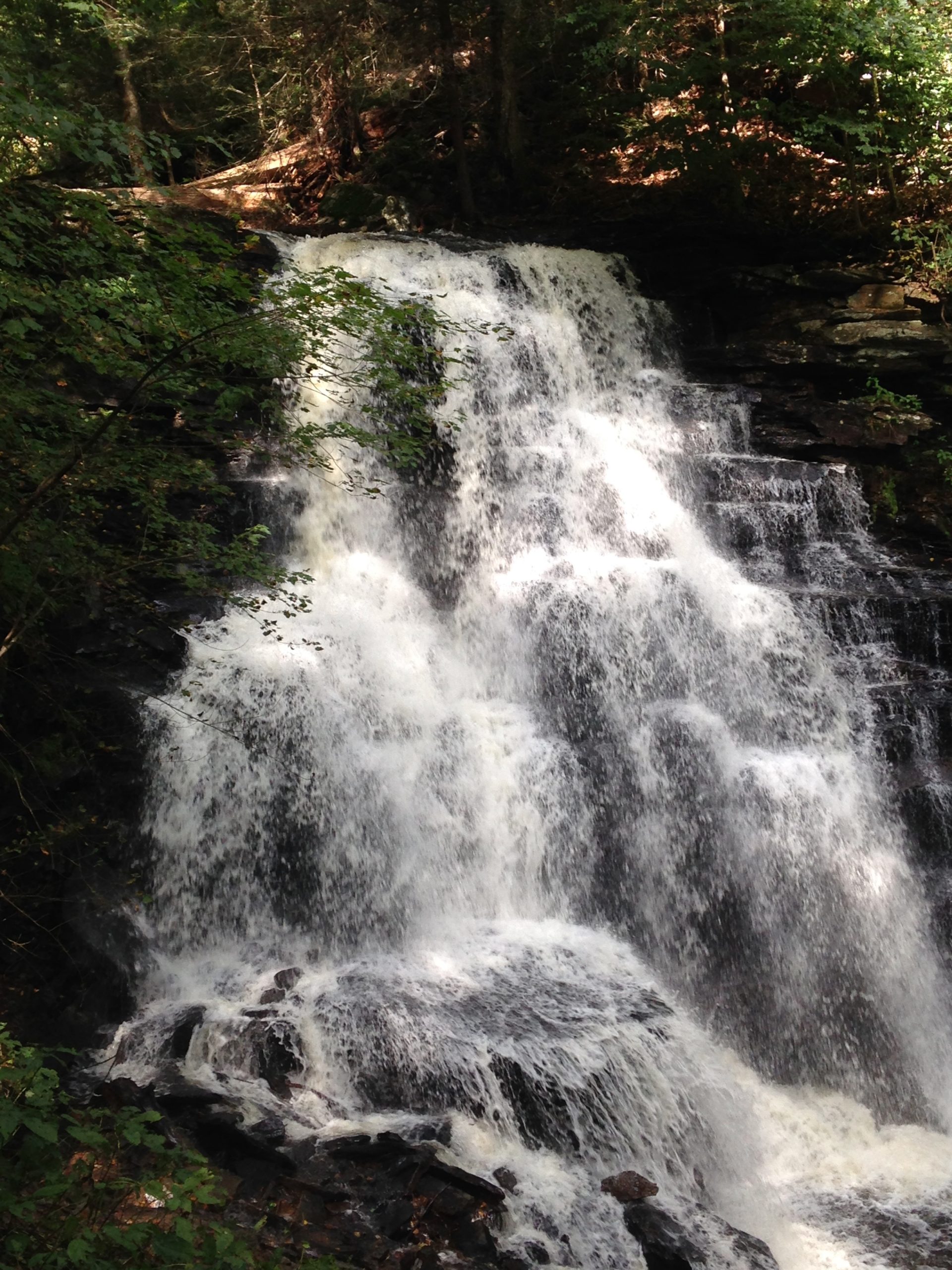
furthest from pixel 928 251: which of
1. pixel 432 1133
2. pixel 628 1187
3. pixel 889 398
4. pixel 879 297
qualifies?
pixel 432 1133

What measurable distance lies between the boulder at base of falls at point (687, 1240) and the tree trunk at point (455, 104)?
13.1 m

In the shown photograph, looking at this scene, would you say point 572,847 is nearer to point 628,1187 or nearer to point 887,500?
point 628,1187

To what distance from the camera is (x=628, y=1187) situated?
511cm

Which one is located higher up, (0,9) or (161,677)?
(0,9)

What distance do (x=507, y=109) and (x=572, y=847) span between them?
1221 centimetres

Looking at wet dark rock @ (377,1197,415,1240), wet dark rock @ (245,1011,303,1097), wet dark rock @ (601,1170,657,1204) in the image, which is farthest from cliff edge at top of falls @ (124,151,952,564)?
wet dark rock @ (377,1197,415,1240)

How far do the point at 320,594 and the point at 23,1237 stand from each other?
6.34 m

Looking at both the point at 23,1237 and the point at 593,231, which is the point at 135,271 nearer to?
the point at 23,1237

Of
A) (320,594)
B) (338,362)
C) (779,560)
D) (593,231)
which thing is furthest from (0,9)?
A: (779,560)

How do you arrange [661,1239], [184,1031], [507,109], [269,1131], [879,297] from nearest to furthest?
1. [661,1239]
2. [269,1131]
3. [184,1031]
4. [879,297]
5. [507,109]

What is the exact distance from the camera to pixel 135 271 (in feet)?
16.0

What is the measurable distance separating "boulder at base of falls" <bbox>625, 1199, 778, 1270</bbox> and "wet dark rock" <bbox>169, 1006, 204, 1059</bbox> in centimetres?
270

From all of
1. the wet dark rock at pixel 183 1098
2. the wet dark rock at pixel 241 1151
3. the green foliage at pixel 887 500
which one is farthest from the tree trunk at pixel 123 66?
the green foliage at pixel 887 500

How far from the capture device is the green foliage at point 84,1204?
3.00 m
